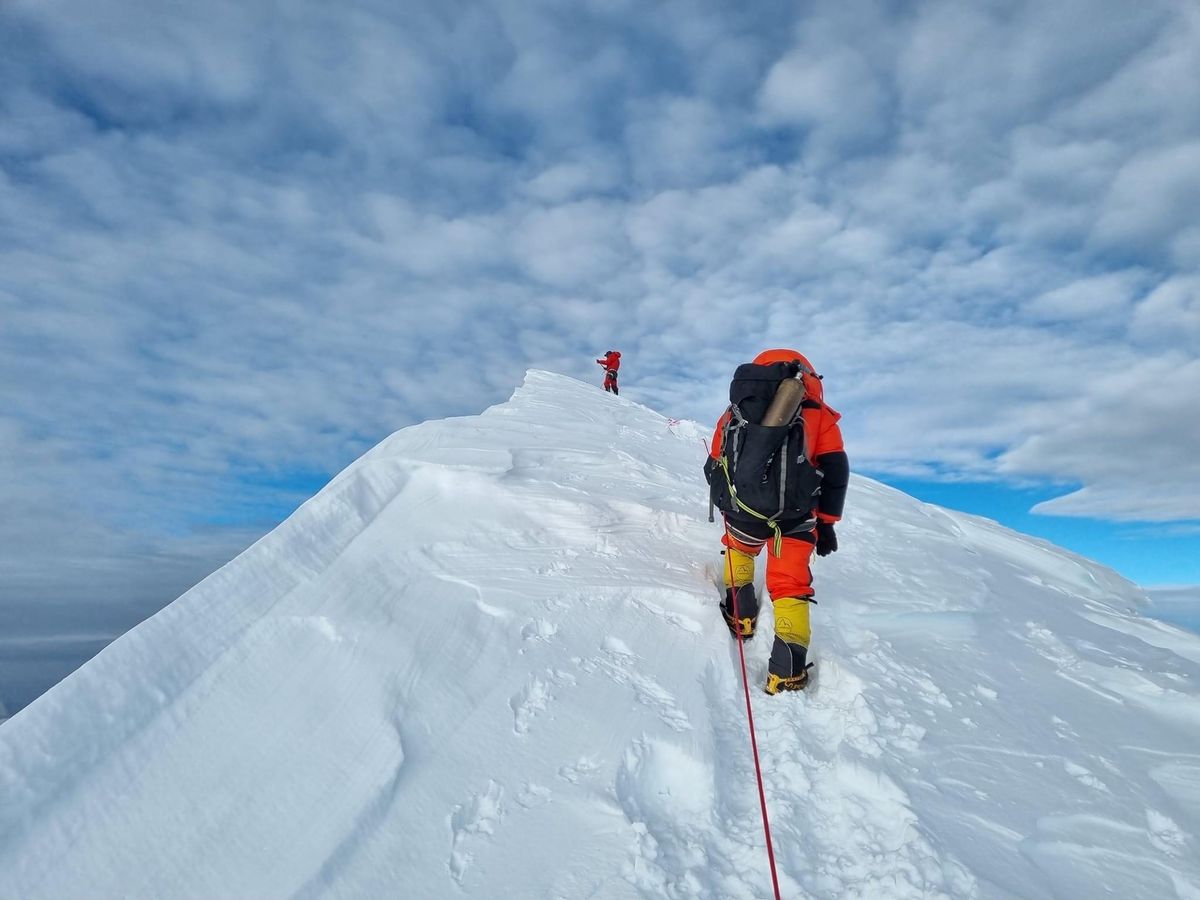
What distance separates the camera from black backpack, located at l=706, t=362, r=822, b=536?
3508 mm

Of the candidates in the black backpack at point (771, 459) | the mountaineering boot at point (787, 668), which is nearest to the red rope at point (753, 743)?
the mountaineering boot at point (787, 668)

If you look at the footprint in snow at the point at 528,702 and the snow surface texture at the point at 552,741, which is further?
the footprint in snow at the point at 528,702

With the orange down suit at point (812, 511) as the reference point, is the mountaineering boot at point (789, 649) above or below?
below

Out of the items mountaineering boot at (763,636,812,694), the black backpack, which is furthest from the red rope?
the black backpack

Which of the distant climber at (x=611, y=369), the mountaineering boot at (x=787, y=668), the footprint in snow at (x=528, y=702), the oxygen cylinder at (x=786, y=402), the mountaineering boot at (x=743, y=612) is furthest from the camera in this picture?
the distant climber at (x=611, y=369)

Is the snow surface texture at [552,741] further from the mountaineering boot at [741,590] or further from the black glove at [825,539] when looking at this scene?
the black glove at [825,539]

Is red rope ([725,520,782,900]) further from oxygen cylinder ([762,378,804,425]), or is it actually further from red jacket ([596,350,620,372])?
red jacket ([596,350,620,372])

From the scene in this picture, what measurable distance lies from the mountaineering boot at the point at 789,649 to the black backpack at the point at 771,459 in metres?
0.47

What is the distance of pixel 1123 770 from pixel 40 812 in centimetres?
452

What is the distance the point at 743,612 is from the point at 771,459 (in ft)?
3.31

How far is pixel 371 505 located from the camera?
14.3 ft

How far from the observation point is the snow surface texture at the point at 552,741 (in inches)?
79.8

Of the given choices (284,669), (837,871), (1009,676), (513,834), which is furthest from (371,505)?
(1009,676)

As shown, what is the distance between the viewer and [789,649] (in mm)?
3275
